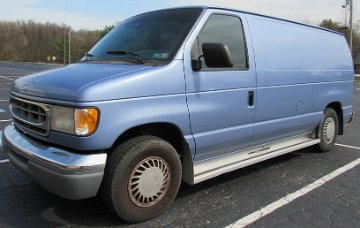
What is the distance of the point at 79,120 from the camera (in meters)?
3.46

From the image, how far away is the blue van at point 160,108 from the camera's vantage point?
11.6 feet

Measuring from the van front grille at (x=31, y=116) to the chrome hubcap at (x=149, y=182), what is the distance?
2.94 feet

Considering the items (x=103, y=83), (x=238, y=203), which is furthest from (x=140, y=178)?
(x=238, y=203)

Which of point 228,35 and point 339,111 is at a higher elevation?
point 228,35

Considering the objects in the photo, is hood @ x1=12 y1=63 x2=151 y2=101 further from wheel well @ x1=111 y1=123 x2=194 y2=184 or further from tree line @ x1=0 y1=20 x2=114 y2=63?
tree line @ x1=0 y1=20 x2=114 y2=63

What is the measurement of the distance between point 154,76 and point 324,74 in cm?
345

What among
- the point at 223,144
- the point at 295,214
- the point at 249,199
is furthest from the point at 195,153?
the point at 295,214

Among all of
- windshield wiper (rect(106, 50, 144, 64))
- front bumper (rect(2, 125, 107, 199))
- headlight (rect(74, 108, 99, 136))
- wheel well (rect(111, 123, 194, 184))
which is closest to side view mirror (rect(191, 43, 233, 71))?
windshield wiper (rect(106, 50, 144, 64))

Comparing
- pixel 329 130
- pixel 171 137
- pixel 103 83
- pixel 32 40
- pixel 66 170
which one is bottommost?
pixel 329 130

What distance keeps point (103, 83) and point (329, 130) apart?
4.58 m

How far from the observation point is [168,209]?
4293mm

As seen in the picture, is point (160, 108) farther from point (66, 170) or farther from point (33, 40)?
point (33, 40)

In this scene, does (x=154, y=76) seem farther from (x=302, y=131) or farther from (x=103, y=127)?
(x=302, y=131)

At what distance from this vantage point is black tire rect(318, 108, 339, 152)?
6.67 meters
